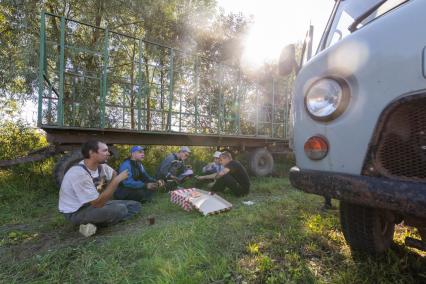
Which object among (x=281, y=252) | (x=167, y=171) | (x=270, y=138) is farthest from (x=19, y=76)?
(x=281, y=252)

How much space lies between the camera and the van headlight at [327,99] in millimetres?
1305

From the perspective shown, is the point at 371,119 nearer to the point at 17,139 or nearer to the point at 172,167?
the point at 172,167

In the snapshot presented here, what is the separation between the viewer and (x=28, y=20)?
6.68m

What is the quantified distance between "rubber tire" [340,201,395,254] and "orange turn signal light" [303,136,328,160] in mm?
739

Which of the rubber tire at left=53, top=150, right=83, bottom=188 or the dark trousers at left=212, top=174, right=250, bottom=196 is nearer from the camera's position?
the rubber tire at left=53, top=150, right=83, bottom=188

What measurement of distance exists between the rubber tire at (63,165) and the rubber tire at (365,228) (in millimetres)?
3856

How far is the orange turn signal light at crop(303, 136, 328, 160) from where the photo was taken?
1386 millimetres

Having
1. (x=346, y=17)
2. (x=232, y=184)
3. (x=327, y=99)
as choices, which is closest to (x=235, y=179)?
(x=232, y=184)

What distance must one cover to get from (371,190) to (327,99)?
0.52 metres

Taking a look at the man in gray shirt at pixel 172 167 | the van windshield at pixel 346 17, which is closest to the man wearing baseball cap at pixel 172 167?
the man in gray shirt at pixel 172 167

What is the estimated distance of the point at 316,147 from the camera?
1.42m

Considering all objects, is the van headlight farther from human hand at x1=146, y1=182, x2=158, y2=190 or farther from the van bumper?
human hand at x1=146, y1=182, x2=158, y2=190

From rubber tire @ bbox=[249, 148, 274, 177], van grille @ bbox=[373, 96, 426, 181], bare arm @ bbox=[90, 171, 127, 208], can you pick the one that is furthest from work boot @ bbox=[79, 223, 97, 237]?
rubber tire @ bbox=[249, 148, 274, 177]

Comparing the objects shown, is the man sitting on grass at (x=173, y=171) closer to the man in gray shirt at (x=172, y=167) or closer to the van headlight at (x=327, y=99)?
the man in gray shirt at (x=172, y=167)
